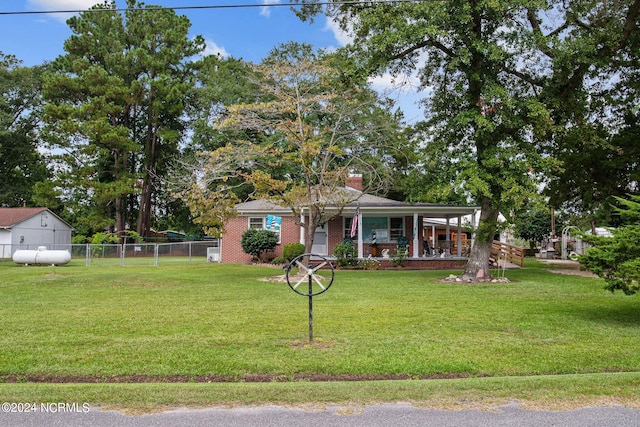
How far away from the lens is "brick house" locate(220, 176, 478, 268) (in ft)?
74.5

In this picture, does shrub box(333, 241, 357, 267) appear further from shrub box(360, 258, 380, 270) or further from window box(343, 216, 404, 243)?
window box(343, 216, 404, 243)

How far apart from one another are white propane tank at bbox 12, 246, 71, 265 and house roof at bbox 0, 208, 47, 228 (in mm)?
13847

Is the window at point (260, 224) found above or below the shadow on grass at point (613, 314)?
above

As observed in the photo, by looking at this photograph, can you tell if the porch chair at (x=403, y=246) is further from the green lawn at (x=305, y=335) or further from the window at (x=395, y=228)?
the green lawn at (x=305, y=335)

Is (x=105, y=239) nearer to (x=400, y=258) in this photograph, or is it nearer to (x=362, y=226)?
(x=362, y=226)

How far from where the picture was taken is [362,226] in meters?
24.2

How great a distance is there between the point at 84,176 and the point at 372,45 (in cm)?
3110

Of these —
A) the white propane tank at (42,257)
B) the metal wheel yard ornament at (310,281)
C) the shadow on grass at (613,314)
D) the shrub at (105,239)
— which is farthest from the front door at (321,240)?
the shrub at (105,239)

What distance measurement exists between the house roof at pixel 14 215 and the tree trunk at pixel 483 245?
105 feet

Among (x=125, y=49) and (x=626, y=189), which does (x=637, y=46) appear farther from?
(x=125, y=49)

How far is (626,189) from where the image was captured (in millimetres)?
20797

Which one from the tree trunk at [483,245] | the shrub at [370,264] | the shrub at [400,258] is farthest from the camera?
the shrub at [400,258]

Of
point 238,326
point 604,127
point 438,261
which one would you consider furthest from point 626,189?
point 238,326

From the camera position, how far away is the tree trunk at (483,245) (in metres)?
16.6
